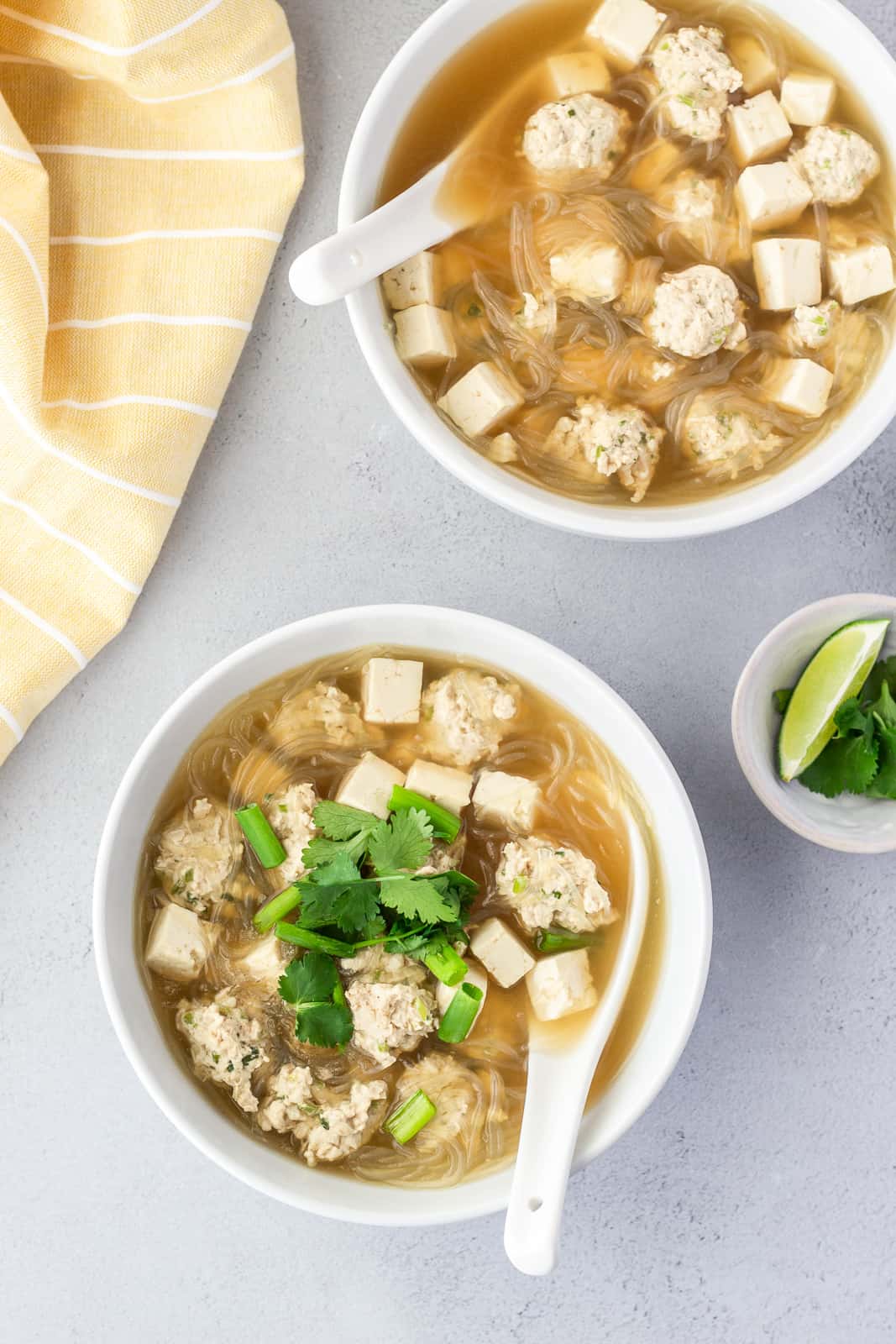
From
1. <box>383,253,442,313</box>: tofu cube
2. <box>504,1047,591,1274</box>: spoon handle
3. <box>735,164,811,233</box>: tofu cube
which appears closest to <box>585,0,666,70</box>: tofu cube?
<box>735,164,811,233</box>: tofu cube

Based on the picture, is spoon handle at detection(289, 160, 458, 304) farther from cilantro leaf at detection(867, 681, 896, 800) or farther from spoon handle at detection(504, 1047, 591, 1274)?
spoon handle at detection(504, 1047, 591, 1274)

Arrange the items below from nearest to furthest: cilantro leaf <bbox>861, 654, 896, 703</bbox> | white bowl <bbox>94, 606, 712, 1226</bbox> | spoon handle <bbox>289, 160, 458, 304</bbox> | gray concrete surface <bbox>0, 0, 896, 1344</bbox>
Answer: spoon handle <bbox>289, 160, 458, 304</bbox> → white bowl <bbox>94, 606, 712, 1226</bbox> → cilantro leaf <bbox>861, 654, 896, 703</bbox> → gray concrete surface <bbox>0, 0, 896, 1344</bbox>

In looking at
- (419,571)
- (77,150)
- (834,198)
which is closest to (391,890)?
(419,571)

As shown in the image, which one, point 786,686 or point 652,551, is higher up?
point 652,551

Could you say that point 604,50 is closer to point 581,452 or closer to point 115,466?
point 581,452

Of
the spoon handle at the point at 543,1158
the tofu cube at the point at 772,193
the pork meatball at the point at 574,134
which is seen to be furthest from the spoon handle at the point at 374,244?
the spoon handle at the point at 543,1158

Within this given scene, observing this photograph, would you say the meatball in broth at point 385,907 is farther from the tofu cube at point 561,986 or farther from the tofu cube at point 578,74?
the tofu cube at point 578,74
